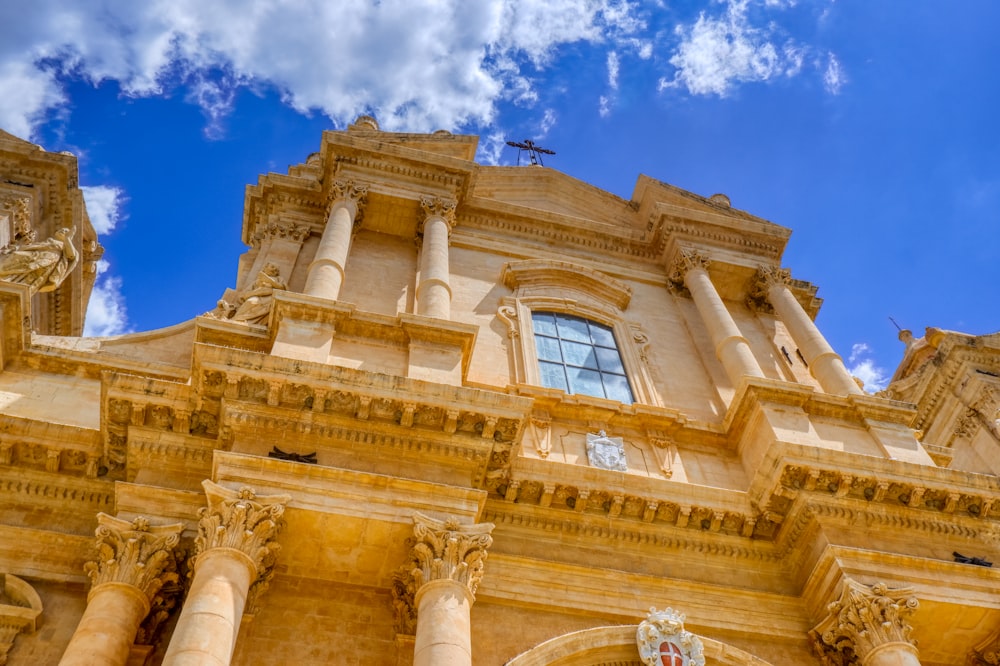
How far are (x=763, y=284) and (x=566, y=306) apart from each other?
4.56 metres

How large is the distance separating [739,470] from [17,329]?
10345 millimetres

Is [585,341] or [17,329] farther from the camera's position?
[585,341]

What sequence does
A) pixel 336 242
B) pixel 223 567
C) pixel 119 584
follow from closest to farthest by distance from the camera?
pixel 223 567, pixel 119 584, pixel 336 242

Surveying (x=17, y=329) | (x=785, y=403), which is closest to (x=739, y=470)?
(x=785, y=403)

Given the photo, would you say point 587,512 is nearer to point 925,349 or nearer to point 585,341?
point 585,341

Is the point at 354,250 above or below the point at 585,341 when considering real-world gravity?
above

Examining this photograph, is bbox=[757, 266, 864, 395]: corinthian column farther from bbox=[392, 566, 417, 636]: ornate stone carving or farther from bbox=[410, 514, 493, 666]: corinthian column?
bbox=[392, 566, 417, 636]: ornate stone carving

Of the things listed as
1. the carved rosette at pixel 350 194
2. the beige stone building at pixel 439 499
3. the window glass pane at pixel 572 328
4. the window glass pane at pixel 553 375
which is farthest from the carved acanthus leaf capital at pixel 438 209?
the window glass pane at pixel 553 375

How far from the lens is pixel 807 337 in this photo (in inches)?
638

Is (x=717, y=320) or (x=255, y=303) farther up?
(x=717, y=320)

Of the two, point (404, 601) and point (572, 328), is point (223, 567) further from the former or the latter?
point (572, 328)

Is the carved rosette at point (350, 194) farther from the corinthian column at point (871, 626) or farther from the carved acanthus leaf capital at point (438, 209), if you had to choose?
the corinthian column at point (871, 626)

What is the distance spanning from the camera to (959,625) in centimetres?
1056

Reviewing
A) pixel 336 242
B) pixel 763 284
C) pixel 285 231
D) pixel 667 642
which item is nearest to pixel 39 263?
pixel 285 231
